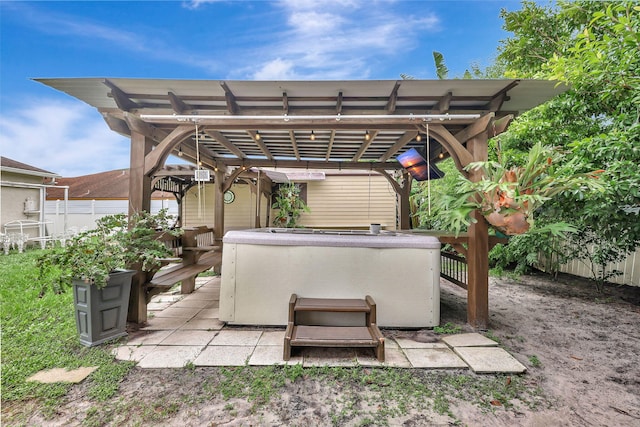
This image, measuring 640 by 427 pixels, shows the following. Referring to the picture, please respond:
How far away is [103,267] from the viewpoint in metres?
2.51

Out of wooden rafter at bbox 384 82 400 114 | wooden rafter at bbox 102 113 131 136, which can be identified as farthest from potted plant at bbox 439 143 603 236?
wooden rafter at bbox 102 113 131 136

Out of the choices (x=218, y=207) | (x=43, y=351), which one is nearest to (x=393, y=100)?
(x=43, y=351)

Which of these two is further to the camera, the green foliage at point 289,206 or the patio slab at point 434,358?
the green foliage at point 289,206

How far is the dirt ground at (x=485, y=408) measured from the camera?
1632 millimetres

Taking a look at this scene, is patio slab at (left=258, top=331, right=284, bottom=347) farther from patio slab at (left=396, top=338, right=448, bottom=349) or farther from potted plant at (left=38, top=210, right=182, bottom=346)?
potted plant at (left=38, top=210, right=182, bottom=346)

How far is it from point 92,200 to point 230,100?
12.8 m

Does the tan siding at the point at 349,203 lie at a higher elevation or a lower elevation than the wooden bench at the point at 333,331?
higher

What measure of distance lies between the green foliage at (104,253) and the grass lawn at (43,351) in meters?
0.52

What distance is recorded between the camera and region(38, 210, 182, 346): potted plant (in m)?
2.46

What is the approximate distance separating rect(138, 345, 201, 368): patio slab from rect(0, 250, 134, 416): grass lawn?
14cm

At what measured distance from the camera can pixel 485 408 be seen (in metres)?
1.76

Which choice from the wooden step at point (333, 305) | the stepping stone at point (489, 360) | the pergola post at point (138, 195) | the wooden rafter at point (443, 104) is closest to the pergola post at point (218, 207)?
the pergola post at point (138, 195)

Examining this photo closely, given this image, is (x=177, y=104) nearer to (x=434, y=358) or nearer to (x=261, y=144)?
(x=261, y=144)

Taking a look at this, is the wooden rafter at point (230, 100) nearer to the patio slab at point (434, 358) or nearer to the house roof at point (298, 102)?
the house roof at point (298, 102)
